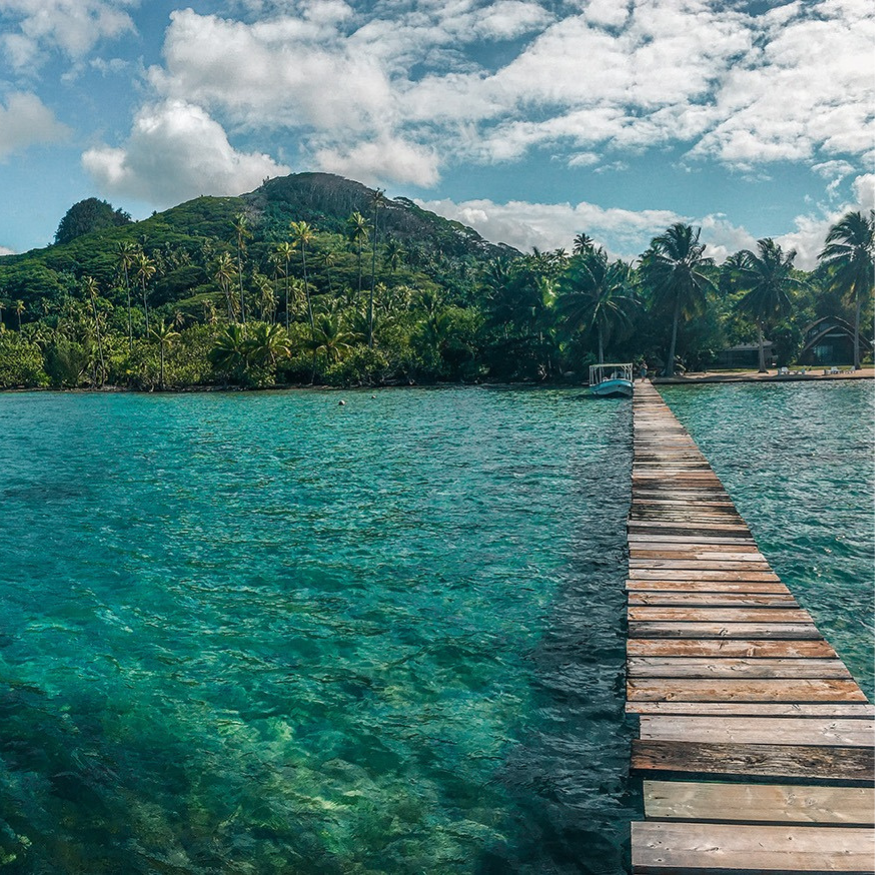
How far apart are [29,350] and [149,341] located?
1580 centimetres

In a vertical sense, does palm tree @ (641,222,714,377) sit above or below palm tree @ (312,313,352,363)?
above

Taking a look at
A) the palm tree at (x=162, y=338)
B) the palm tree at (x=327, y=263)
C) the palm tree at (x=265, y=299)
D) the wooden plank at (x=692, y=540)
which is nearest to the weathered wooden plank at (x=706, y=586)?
the wooden plank at (x=692, y=540)

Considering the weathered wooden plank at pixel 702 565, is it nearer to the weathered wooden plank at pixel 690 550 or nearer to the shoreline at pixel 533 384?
the weathered wooden plank at pixel 690 550

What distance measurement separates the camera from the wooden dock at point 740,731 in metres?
3.34

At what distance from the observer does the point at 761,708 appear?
4574 millimetres

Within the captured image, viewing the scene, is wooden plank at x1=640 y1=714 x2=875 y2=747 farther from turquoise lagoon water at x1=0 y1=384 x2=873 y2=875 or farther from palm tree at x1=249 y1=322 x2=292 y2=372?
palm tree at x1=249 y1=322 x2=292 y2=372

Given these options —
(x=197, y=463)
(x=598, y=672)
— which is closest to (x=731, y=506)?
(x=598, y=672)

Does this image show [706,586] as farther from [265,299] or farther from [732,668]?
[265,299]

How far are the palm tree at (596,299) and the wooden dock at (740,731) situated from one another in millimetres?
51110

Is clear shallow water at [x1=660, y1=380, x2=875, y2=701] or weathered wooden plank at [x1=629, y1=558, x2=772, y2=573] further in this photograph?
clear shallow water at [x1=660, y1=380, x2=875, y2=701]

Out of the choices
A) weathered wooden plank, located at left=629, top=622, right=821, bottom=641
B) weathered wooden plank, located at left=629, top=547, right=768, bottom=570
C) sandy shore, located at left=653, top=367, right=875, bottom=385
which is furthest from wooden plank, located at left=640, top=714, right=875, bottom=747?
sandy shore, located at left=653, top=367, right=875, bottom=385

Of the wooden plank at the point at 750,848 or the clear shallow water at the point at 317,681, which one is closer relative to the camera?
the wooden plank at the point at 750,848

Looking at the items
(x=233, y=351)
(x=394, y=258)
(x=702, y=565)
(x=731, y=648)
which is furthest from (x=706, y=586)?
(x=394, y=258)

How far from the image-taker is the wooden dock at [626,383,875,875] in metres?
3.34
